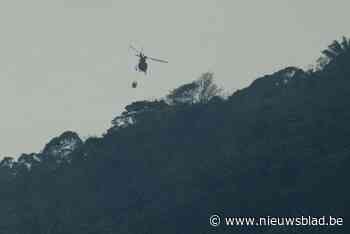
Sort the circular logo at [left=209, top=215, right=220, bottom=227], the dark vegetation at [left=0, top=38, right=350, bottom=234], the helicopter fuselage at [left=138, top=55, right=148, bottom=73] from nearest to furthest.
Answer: the helicopter fuselage at [left=138, top=55, right=148, bottom=73]
the circular logo at [left=209, top=215, right=220, bottom=227]
the dark vegetation at [left=0, top=38, right=350, bottom=234]

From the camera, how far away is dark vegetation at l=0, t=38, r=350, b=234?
12838cm

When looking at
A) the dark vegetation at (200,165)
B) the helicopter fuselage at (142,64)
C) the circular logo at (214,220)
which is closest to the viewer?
the helicopter fuselage at (142,64)

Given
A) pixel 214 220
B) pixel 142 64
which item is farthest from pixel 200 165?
pixel 142 64

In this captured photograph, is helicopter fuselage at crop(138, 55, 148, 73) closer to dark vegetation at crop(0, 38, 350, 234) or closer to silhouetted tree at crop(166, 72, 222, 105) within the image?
dark vegetation at crop(0, 38, 350, 234)

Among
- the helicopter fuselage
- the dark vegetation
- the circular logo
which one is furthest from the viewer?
the dark vegetation

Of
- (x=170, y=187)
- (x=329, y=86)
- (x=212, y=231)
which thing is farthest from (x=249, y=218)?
(x=329, y=86)

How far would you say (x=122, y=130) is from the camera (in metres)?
165

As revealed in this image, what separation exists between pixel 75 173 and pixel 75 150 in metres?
6.41

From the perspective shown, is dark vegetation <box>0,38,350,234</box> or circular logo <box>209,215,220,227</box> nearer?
circular logo <box>209,215,220,227</box>

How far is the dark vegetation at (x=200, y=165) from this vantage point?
421 ft

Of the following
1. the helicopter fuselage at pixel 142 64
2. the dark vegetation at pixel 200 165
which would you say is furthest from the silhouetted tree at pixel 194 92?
the helicopter fuselage at pixel 142 64

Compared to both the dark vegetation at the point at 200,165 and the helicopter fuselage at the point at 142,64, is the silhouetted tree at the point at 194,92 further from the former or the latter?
the helicopter fuselage at the point at 142,64

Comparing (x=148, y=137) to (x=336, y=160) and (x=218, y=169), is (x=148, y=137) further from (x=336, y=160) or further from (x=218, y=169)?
(x=336, y=160)

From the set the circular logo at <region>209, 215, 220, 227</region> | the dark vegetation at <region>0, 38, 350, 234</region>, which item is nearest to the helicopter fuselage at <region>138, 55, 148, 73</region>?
the dark vegetation at <region>0, 38, 350, 234</region>
